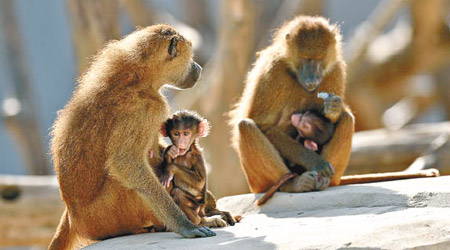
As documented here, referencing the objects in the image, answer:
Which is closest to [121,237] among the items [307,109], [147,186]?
[147,186]

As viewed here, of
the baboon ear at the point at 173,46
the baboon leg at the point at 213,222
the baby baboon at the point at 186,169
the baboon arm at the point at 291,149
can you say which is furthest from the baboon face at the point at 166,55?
the baboon arm at the point at 291,149

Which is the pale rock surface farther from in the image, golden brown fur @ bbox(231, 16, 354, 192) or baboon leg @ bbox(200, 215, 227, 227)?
golden brown fur @ bbox(231, 16, 354, 192)

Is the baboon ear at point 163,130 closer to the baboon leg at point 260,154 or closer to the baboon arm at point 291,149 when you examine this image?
the baboon leg at point 260,154

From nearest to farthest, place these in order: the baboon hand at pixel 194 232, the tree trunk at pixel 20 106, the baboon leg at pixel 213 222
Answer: the baboon hand at pixel 194 232 → the baboon leg at pixel 213 222 → the tree trunk at pixel 20 106

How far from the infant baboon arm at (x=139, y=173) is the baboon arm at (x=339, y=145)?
2043mm

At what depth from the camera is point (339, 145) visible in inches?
256

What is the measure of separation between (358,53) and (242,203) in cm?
779

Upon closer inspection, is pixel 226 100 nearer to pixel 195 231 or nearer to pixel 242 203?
pixel 242 203

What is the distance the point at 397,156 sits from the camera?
1040 cm

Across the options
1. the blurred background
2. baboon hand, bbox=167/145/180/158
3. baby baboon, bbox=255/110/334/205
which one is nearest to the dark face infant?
baby baboon, bbox=255/110/334/205

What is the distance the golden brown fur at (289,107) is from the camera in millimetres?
6426

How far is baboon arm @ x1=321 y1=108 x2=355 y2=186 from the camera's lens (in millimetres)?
6473

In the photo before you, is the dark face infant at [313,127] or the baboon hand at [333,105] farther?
the dark face infant at [313,127]

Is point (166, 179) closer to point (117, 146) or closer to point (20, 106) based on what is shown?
point (117, 146)
